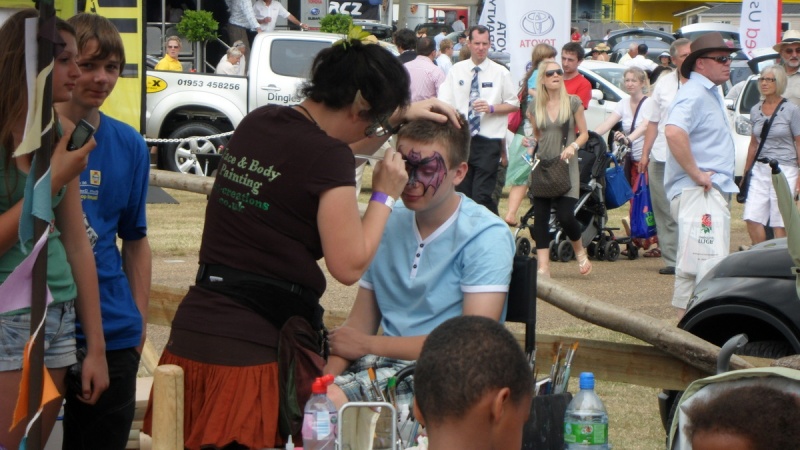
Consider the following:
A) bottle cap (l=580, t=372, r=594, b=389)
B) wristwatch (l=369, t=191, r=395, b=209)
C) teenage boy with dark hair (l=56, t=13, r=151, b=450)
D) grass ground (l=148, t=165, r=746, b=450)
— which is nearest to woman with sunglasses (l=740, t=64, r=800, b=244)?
grass ground (l=148, t=165, r=746, b=450)

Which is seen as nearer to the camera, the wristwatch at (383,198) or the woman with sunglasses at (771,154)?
the wristwatch at (383,198)

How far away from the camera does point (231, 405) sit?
11.2 feet

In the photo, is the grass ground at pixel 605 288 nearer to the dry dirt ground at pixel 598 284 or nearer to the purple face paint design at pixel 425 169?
the dry dirt ground at pixel 598 284

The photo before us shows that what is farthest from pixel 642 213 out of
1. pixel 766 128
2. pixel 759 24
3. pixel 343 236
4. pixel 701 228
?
pixel 343 236

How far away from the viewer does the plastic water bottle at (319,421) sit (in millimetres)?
3258

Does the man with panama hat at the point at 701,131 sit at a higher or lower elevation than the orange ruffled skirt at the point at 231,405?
higher

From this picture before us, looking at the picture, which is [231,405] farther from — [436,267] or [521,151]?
[521,151]

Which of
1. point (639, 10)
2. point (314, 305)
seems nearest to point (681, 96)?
point (314, 305)

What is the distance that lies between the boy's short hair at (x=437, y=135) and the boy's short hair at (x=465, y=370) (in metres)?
1.31

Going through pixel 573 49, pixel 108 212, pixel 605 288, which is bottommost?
pixel 605 288

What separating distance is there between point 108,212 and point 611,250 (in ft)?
27.5

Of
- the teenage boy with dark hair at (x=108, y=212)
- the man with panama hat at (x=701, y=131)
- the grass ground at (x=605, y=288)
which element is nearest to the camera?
the teenage boy with dark hair at (x=108, y=212)

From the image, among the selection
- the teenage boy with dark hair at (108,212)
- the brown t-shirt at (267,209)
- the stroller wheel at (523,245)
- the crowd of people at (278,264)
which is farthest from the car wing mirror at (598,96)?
the brown t-shirt at (267,209)

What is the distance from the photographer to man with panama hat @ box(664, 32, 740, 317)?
7.64 metres
